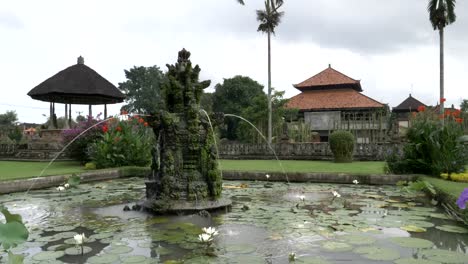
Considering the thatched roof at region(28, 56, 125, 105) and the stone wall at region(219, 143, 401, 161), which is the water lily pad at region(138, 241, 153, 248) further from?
the thatched roof at region(28, 56, 125, 105)

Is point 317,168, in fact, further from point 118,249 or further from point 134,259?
point 134,259

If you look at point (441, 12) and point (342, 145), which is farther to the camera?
point (441, 12)

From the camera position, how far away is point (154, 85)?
5547 centimetres

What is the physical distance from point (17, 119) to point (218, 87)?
4302 cm

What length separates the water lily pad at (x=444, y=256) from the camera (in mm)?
3562

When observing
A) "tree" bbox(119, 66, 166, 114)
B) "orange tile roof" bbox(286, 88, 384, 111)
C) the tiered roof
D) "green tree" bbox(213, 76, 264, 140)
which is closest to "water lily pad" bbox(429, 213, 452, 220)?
"orange tile roof" bbox(286, 88, 384, 111)

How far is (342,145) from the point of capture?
53.8ft

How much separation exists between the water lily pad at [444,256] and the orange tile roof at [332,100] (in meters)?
26.9

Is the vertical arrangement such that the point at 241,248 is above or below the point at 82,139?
below

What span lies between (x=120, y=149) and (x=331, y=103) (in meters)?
22.2

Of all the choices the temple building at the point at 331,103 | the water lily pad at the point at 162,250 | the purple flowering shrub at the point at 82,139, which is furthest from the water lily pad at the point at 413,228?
the temple building at the point at 331,103

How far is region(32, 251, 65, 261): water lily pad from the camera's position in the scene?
149 inches

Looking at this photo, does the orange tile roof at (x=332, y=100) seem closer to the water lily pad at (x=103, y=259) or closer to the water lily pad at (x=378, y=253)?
the water lily pad at (x=378, y=253)

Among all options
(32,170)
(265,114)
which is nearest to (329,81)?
(265,114)
